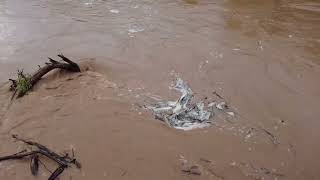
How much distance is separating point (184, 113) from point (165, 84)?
0.72m

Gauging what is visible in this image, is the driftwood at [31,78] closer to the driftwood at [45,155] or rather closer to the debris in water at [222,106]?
the driftwood at [45,155]

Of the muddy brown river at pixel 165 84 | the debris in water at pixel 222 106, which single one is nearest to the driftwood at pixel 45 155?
the muddy brown river at pixel 165 84

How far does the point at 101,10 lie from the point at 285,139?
4.81m

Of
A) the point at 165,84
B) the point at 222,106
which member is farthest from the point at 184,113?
the point at 165,84

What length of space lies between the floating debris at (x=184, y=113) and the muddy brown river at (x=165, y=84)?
0.39ft

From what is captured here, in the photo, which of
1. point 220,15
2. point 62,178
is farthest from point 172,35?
point 62,178

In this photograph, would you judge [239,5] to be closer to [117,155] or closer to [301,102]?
[301,102]

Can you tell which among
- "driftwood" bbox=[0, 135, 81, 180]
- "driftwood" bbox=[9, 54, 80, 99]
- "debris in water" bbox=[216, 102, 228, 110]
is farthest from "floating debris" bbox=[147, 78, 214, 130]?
"driftwood" bbox=[9, 54, 80, 99]

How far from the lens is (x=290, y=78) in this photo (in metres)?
5.04

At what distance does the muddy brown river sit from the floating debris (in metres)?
0.12

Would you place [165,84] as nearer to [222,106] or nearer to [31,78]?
[222,106]

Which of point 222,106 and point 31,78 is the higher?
point 31,78

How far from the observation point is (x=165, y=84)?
4859mm

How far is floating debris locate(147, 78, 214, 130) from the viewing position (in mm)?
4086
